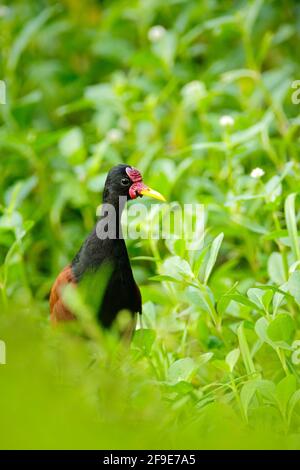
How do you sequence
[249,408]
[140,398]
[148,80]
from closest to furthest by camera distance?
[140,398] → [249,408] → [148,80]

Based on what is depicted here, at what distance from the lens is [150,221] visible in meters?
2.87

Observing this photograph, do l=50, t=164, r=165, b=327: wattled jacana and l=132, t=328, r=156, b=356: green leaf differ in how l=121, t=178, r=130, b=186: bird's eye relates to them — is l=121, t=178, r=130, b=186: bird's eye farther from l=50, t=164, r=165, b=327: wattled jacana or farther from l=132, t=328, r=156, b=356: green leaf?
l=132, t=328, r=156, b=356: green leaf

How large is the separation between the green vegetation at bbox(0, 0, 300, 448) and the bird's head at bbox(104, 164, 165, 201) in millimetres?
211

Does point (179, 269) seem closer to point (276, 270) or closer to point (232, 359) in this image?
point (232, 359)

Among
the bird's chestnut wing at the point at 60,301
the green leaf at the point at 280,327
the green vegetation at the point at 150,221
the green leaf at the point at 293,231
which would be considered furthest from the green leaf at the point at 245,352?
the bird's chestnut wing at the point at 60,301

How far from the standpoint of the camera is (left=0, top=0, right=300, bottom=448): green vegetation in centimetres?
89

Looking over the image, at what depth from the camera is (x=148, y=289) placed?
293 centimetres

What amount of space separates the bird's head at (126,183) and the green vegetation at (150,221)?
0.21 meters

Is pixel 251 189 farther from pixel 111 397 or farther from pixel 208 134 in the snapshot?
pixel 111 397

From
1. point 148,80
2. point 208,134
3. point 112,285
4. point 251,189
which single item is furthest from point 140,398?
point 148,80

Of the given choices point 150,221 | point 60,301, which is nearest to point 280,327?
point 60,301

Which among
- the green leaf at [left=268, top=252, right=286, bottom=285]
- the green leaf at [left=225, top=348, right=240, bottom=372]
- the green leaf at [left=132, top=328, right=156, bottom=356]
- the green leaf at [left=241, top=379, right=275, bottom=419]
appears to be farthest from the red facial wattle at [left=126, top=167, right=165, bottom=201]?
the green leaf at [left=241, top=379, right=275, bottom=419]

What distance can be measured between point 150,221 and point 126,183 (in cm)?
21

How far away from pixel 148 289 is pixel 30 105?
1.56 meters
